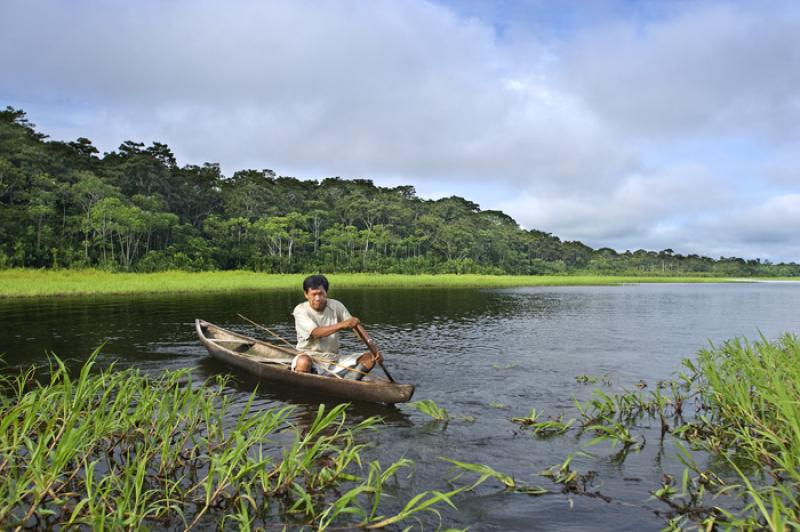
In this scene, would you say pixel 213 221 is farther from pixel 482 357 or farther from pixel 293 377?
pixel 293 377

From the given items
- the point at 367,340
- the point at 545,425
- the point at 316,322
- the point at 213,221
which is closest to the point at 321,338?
the point at 316,322

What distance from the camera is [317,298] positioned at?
8.22m

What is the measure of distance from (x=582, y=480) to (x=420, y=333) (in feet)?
38.7

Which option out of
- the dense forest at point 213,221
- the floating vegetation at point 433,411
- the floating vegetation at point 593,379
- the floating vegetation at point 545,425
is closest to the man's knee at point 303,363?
the floating vegetation at point 433,411

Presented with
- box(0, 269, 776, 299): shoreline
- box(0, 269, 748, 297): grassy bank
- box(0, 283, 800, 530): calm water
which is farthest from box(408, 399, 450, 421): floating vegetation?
box(0, 269, 748, 297): grassy bank

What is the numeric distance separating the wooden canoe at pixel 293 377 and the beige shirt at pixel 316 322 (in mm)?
619

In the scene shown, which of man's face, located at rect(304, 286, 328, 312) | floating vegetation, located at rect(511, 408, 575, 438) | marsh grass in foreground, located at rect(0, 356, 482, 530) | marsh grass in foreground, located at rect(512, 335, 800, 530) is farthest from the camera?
man's face, located at rect(304, 286, 328, 312)

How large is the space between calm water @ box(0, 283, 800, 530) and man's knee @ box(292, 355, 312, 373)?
60 cm

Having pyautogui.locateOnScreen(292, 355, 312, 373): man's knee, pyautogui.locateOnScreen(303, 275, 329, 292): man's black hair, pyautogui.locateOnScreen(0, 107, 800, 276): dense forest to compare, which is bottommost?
pyautogui.locateOnScreen(292, 355, 312, 373): man's knee

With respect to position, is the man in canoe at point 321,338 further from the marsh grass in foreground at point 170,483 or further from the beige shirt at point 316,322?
the marsh grass in foreground at point 170,483

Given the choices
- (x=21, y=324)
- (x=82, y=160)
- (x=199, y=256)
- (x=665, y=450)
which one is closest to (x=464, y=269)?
(x=199, y=256)

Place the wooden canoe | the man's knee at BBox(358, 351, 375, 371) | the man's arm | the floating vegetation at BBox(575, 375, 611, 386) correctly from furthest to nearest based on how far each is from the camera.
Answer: the floating vegetation at BBox(575, 375, 611, 386), the man's knee at BBox(358, 351, 375, 371), the man's arm, the wooden canoe

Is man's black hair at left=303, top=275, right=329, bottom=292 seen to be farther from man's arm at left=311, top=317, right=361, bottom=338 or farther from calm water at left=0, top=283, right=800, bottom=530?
calm water at left=0, top=283, right=800, bottom=530

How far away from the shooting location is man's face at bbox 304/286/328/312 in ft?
26.7
